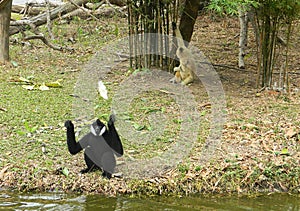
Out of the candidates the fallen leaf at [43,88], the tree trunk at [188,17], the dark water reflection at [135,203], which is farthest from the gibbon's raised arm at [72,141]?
the tree trunk at [188,17]

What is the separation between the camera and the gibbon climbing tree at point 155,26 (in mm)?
7227

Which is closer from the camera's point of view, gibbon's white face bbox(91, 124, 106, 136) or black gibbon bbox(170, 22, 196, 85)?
gibbon's white face bbox(91, 124, 106, 136)

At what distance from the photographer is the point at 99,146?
4.32 meters

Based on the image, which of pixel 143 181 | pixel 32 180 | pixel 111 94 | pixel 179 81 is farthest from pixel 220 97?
pixel 32 180

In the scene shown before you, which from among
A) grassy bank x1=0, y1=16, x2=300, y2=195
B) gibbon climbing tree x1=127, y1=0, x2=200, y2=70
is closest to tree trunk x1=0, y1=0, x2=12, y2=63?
grassy bank x1=0, y1=16, x2=300, y2=195

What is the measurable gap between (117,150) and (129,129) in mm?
1265

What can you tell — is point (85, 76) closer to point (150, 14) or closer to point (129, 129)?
point (150, 14)

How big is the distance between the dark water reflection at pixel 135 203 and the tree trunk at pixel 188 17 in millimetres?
3907

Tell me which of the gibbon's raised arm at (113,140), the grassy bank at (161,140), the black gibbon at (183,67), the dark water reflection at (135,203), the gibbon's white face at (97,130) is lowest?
the dark water reflection at (135,203)

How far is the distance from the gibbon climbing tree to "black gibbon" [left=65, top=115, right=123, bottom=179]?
10.2 ft

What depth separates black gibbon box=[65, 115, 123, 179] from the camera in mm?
4262

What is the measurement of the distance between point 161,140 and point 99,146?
111 centimetres

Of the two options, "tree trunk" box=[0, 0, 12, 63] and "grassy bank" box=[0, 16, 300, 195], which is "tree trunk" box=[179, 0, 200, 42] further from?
"tree trunk" box=[0, 0, 12, 63]

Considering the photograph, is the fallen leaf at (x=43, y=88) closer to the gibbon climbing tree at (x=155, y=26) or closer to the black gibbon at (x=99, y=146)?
the gibbon climbing tree at (x=155, y=26)
